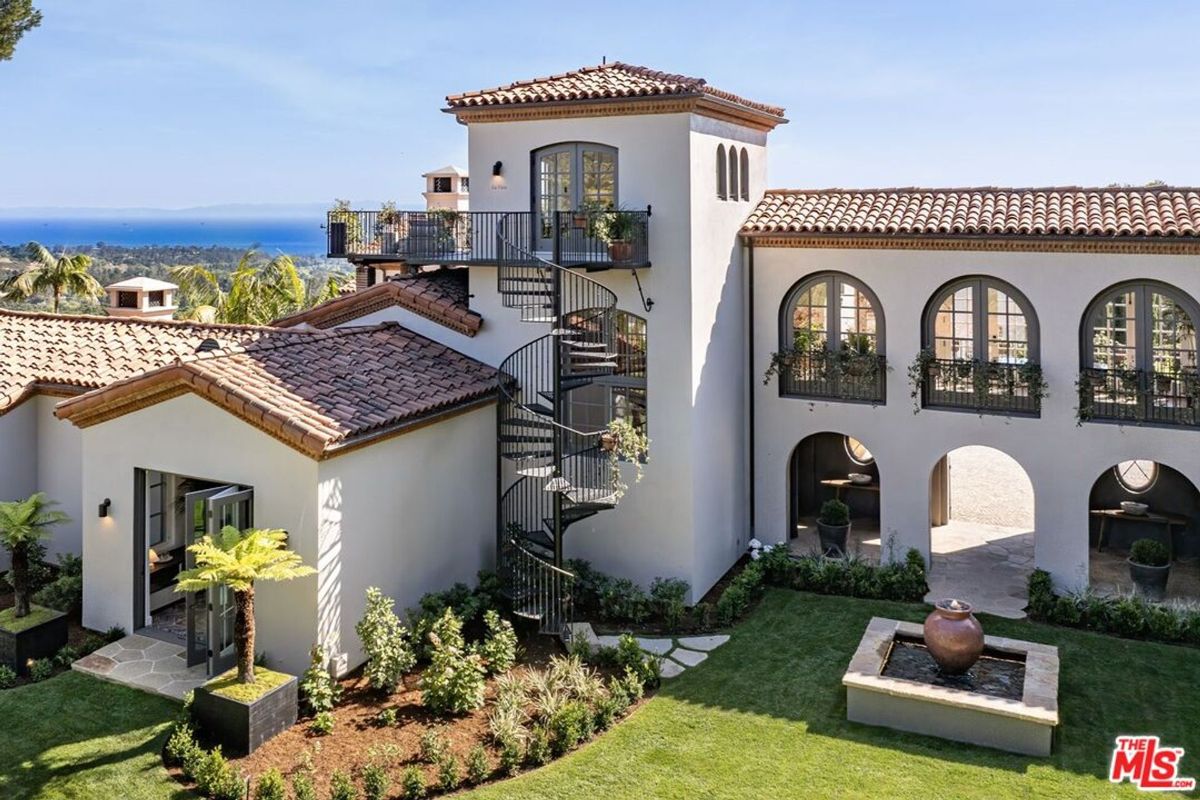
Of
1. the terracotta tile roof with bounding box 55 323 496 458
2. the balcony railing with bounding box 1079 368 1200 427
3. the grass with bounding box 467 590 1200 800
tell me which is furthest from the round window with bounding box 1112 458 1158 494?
the terracotta tile roof with bounding box 55 323 496 458

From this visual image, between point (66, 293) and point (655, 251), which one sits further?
point (66, 293)

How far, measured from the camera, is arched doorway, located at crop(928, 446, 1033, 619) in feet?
50.9

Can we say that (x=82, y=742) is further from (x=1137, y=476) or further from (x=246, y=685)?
(x=1137, y=476)

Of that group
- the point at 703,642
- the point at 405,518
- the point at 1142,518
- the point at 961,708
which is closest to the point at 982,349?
the point at 1142,518

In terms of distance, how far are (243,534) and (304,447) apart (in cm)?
141

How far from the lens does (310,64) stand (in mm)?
30125

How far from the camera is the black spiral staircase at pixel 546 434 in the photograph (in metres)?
13.6

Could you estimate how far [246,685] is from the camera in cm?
1067

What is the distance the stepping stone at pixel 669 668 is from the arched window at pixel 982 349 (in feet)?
21.9

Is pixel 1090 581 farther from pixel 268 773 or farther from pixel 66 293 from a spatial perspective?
pixel 66 293

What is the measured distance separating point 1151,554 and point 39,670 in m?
16.7

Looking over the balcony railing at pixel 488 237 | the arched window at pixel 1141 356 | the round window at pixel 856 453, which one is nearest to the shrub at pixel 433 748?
the balcony railing at pixel 488 237

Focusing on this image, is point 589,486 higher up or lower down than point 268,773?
higher up

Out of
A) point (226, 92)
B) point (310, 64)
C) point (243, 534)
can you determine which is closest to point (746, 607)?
point (243, 534)
